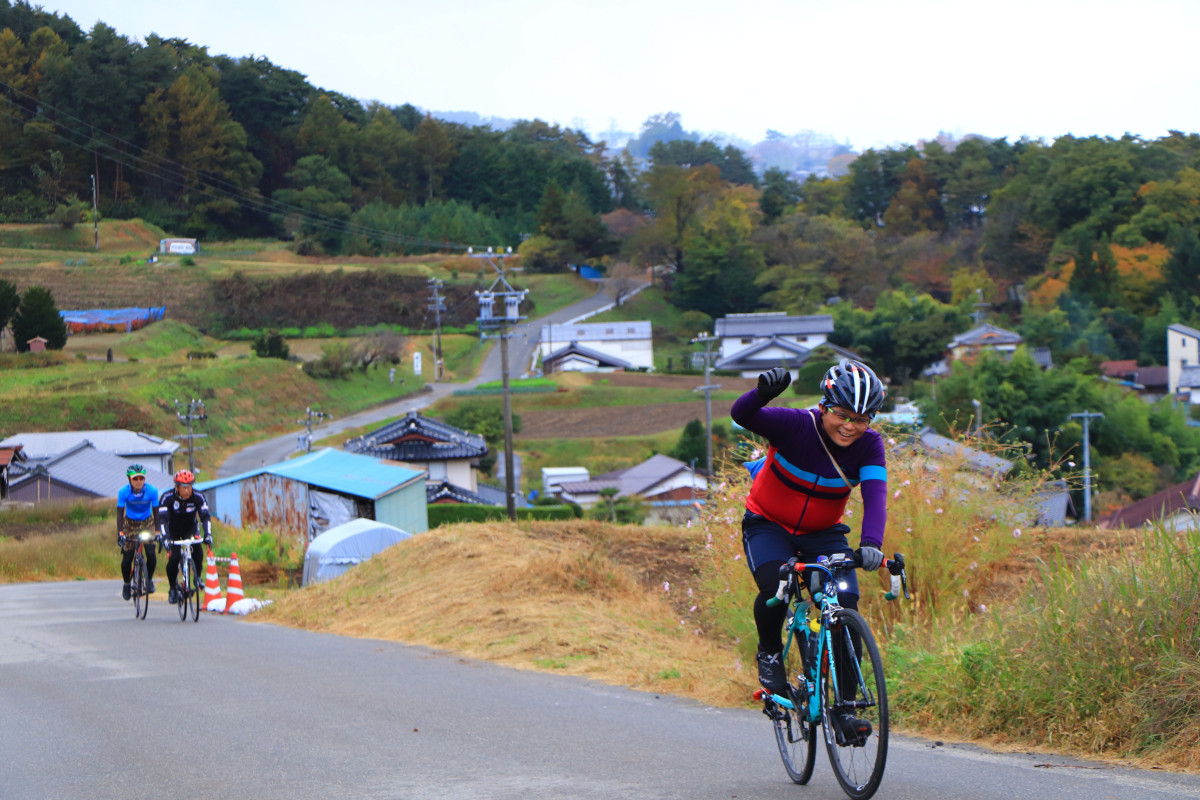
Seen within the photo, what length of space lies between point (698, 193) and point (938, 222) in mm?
24290

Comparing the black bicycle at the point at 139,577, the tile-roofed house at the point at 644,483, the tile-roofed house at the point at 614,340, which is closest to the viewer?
the black bicycle at the point at 139,577

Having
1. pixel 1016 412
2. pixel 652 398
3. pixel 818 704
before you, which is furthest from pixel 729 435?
pixel 818 704

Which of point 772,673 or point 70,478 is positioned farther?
point 70,478

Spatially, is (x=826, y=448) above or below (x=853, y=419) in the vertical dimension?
below

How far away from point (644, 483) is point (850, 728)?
40696 millimetres

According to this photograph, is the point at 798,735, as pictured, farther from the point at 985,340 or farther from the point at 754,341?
the point at 754,341

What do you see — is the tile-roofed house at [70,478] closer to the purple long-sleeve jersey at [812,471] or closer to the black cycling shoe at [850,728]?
the purple long-sleeve jersey at [812,471]

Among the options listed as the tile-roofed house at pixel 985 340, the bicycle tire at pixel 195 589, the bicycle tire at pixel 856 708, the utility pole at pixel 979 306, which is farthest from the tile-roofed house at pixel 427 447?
the utility pole at pixel 979 306

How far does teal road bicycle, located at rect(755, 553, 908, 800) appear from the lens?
14.6ft

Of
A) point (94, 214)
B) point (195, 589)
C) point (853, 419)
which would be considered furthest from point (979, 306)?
point (853, 419)

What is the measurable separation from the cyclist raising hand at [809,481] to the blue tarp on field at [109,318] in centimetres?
7756

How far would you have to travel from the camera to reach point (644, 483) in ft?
148

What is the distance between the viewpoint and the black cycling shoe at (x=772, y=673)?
510 cm

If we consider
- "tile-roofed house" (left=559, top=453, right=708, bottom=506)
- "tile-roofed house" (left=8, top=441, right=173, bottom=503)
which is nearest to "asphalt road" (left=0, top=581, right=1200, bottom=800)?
"tile-roofed house" (left=8, top=441, right=173, bottom=503)
